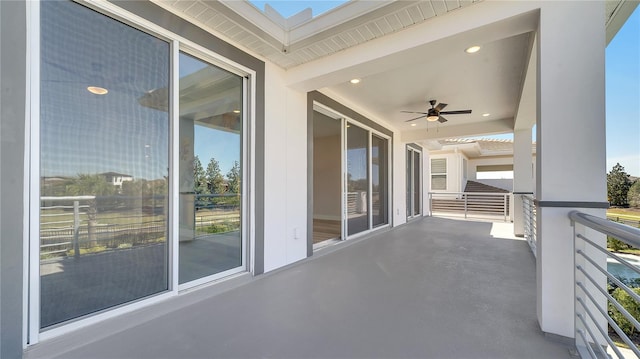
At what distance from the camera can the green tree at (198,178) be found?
2480mm

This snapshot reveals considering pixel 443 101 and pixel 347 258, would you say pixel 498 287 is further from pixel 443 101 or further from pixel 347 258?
pixel 443 101

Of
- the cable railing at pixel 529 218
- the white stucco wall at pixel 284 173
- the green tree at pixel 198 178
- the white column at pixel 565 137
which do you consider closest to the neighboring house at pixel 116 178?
the green tree at pixel 198 178

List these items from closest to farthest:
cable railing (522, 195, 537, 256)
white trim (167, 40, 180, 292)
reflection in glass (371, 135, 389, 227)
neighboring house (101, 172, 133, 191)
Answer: neighboring house (101, 172, 133, 191) < white trim (167, 40, 180, 292) < cable railing (522, 195, 537, 256) < reflection in glass (371, 135, 389, 227)

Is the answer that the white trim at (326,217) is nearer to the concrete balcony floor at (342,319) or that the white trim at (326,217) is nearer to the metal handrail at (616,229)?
the concrete balcony floor at (342,319)

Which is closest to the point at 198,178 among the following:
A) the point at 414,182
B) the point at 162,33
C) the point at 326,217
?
the point at 162,33

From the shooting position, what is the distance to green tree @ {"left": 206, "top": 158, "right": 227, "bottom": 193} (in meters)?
2.61

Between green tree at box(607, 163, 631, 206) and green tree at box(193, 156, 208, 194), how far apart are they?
3.20 meters

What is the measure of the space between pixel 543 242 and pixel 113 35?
3.46 m

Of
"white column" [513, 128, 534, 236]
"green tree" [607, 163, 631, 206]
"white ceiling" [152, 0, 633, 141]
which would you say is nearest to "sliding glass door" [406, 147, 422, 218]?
"white column" [513, 128, 534, 236]

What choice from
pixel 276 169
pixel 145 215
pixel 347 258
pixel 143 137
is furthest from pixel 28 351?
pixel 347 258

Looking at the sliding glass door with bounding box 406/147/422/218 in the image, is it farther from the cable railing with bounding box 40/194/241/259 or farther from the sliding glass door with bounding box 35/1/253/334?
the cable railing with bounding box 40/194/241/259

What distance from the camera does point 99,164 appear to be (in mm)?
1900

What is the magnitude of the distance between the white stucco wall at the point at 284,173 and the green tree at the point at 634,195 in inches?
120

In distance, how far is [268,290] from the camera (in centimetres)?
259
